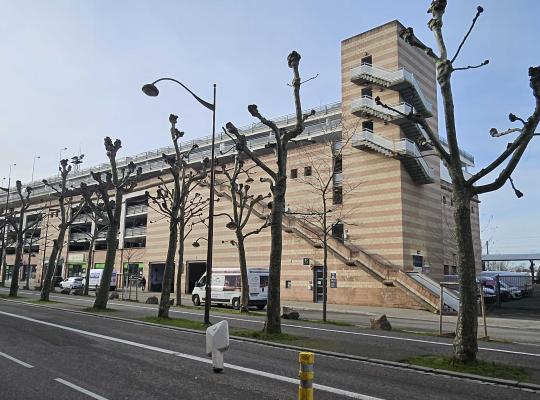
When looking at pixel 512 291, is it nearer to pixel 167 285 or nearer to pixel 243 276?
pixel 243 276

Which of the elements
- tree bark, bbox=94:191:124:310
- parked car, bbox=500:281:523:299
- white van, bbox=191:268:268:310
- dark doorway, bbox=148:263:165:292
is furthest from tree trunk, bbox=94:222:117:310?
parked car, bbox=500:281:523:299

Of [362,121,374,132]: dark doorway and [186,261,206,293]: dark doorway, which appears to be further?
[186,261,206,293]: dark doorway

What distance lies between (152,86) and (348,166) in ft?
76.5

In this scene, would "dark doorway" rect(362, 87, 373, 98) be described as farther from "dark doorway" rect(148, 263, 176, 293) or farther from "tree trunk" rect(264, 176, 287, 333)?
"dark doorway" rect(148, 263, 176, 293)

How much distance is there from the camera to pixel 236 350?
447 inches

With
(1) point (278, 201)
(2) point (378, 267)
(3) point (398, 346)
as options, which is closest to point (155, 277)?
(2) point (378, 267)

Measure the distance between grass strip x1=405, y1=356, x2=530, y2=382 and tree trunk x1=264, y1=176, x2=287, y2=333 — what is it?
4.81 m

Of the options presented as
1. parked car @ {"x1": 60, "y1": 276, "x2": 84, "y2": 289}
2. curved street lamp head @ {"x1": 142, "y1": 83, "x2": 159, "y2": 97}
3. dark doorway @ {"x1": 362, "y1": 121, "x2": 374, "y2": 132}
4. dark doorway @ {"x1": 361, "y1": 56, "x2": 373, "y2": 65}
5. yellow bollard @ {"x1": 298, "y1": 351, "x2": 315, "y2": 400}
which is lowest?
yellow bollard @ {"x1": 298, "y1": 351, "x2": 315, "y2": 400}

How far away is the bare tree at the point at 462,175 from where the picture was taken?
9.30 m

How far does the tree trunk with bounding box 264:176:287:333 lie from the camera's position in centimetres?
1380

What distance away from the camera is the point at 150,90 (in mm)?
16234

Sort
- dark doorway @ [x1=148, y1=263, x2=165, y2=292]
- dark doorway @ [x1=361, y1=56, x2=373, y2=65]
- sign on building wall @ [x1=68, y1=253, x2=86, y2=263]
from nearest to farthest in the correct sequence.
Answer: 1. dark doorway @ [x1=361, y1=56, x2=373, y2=65]
2. dark doorway @ [x1=148, y1=263, x2=165, y2=292]
3. sign on building wall @ [x1=68, y1=253, x2=86, y2=263]

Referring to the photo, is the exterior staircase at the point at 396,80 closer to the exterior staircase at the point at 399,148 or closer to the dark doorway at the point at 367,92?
the dark doorway at the point at 367,92

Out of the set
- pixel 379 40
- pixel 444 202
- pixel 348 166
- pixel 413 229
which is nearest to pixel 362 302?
pixel 413 229
